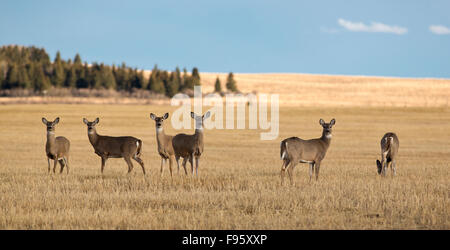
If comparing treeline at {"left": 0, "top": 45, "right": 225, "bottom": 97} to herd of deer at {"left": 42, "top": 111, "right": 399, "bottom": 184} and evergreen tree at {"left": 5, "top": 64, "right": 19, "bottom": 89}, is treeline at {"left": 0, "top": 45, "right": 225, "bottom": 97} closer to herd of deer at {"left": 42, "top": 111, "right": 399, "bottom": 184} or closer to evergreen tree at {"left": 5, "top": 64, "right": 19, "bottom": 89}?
evergreen tree at {"left": 5, "top": 64, "right": 19, "bottom": 89}

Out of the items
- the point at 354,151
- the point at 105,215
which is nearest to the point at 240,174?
the point at 105,215

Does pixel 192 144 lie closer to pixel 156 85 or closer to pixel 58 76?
pixel 58 76

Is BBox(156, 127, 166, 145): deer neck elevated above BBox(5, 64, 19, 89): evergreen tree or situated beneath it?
situated beneath

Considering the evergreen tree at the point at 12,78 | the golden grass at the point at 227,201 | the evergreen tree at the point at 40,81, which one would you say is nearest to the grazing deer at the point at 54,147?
the golden grass at the point at 227,201

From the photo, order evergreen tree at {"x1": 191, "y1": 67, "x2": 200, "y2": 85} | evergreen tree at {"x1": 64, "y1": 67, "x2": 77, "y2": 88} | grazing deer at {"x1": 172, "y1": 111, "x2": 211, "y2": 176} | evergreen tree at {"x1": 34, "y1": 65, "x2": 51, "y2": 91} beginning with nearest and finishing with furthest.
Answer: grazing deer at {"x1": 172, "y1": 111, "x2": 211, "y2": 176} < evergreen tree at {"x1": 34, "y1": 65, "x2": 51, "y2": 91} < evergreen tree at {"x1": 64, "y1": 67, "x2": 77, "y2": 88} < evergreen tree at {"x1": 191, "y1": 67, "x2": 200, "y2": 85}

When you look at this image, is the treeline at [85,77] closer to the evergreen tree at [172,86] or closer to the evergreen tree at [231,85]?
the evergreen tree at [172,86]

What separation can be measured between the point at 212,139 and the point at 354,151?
523 inches

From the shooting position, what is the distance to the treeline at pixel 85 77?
315 ft

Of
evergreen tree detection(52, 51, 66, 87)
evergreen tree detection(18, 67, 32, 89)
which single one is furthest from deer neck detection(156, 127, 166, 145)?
evergreen tree detection(52, 51, 66, 87)

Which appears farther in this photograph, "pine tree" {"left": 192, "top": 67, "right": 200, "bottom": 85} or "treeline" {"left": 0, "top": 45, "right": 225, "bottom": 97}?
"pine tree" {"left": 192, "top": 67, "right": 200, "bottom": 85}

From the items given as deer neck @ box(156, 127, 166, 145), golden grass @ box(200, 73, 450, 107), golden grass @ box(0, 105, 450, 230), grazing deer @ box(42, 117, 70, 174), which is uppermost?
golden grass @ box(200, 73, 450, 107)

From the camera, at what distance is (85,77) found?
103m

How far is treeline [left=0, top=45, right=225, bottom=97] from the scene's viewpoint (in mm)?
95938

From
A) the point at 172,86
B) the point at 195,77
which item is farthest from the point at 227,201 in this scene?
the point at 195,77
